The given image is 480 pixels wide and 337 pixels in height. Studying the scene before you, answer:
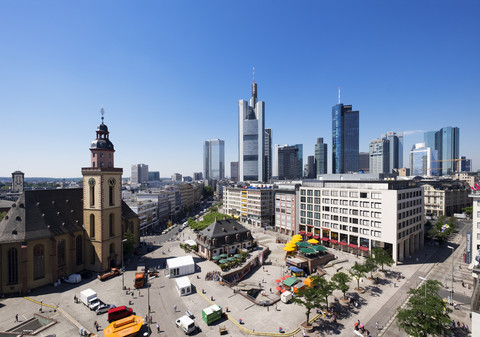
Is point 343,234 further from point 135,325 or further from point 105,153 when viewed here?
point 105,153

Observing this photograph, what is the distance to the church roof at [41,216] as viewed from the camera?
46.3 metres

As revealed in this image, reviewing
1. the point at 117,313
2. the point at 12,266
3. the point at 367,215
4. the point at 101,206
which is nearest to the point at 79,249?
the point at 12,266

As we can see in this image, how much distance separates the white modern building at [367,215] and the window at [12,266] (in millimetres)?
77203

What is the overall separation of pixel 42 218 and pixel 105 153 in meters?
18.9

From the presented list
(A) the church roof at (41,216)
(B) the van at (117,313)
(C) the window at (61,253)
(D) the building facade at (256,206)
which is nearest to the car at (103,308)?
(B) the van at (117,313)

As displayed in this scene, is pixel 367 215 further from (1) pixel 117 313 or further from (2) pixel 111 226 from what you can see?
(2) pixel 111 226

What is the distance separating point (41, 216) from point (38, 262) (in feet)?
31.4

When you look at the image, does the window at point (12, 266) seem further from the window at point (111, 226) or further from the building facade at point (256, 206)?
the building facade at point (256, 206)

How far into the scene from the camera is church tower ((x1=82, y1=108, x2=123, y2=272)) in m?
54.4

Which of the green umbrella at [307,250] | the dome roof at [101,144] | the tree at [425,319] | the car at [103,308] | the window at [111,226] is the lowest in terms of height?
the car at [103,308]

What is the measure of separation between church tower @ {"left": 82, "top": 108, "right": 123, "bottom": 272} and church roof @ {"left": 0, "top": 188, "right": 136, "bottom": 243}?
4.28m

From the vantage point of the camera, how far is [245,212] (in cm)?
12406

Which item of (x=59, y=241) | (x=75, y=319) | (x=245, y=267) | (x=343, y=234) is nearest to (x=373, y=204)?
(x=343, y=234)

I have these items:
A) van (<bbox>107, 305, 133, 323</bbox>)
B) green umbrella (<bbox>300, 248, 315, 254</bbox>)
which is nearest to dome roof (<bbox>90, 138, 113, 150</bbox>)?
van (<bbox>107, 305, 133, 323</bbox>)
